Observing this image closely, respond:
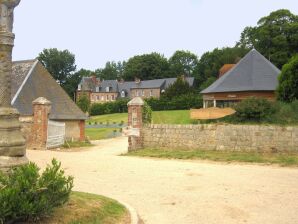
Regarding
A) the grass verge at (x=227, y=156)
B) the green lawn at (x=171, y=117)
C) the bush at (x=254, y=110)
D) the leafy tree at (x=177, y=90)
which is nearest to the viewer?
the grass verge at (x=227, y=156)

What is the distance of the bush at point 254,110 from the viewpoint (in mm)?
15609

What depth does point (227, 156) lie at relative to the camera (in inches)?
541

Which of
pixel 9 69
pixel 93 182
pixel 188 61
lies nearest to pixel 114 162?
pixel 93 182

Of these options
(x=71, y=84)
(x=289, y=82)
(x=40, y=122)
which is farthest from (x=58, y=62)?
(x=289, y=82)

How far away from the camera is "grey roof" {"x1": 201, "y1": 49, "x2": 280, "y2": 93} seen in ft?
86.0

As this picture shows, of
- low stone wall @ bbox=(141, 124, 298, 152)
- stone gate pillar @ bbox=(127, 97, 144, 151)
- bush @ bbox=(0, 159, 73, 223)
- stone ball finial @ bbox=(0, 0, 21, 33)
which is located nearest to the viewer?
bush @ bbox=(0, 159, 73, 223)

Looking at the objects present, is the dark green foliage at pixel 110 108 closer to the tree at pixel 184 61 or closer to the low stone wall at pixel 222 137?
the tree at pixel 184 61

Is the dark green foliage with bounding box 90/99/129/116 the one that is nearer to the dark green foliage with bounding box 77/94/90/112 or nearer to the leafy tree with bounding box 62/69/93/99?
the dark green foliage with bounding box 77/94/90/112

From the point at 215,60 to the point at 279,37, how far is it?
60.8ft

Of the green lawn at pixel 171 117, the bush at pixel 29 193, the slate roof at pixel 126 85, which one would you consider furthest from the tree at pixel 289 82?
the slate roof at pixel 126 85

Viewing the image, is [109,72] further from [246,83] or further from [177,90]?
[246,83]

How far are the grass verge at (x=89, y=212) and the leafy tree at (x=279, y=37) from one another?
44559 mm

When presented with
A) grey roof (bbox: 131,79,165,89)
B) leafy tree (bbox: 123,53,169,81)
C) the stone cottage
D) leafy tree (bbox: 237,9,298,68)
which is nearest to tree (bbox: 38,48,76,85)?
grey roof (bbox: 131,79,165,89)

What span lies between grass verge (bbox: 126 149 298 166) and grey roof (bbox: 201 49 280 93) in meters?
12.4
